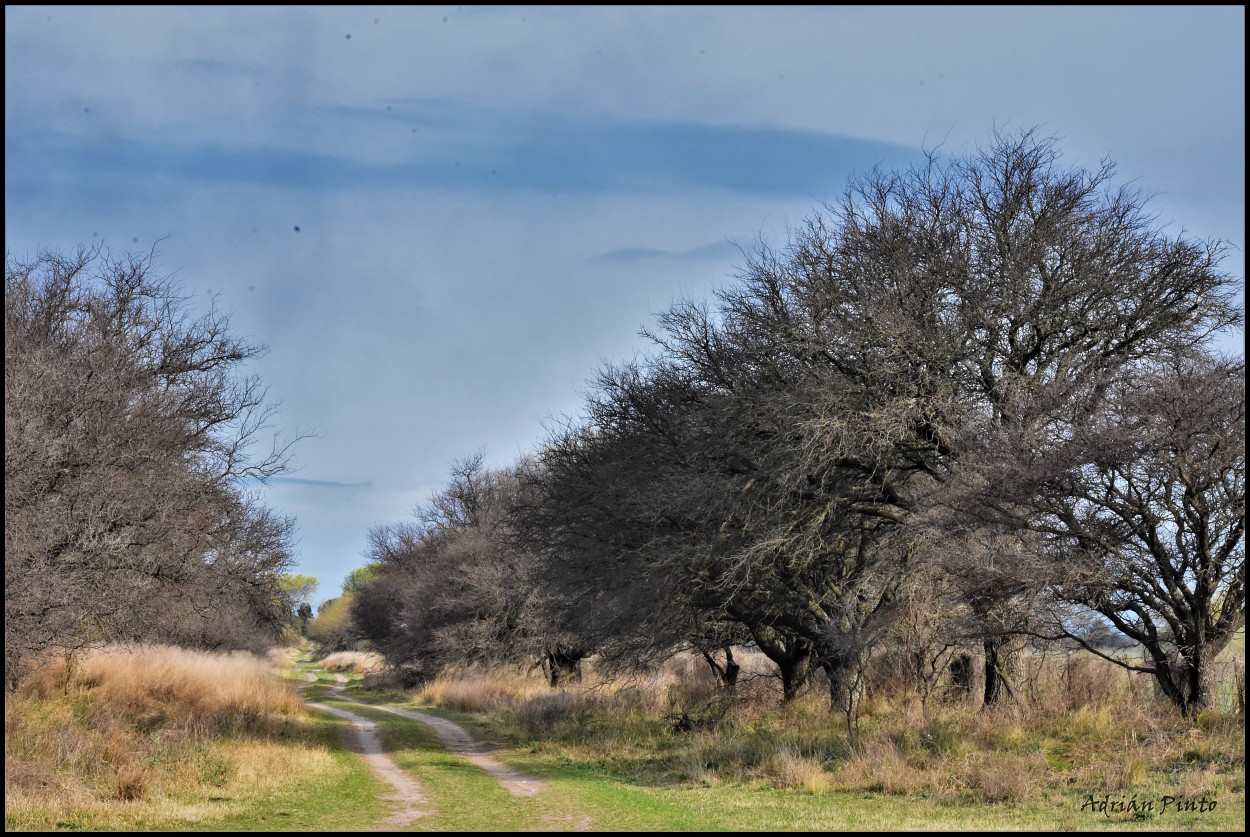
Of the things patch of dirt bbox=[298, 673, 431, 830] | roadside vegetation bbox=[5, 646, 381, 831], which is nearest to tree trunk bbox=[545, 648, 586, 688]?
patch of dirt bbox=[298, 673, 431, 830]

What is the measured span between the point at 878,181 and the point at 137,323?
18469mm

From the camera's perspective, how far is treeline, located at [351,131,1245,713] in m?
14.4

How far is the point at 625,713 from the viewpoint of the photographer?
90.1 ft

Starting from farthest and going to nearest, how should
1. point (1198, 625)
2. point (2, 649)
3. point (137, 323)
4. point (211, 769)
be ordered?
point (137, 323) → point (211, 769) → point (1198, 625) → point (2, 649)

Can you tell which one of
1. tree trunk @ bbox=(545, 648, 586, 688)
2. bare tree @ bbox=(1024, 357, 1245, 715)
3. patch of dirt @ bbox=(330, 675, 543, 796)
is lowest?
patch of dirt @ bbox=(330, 675, 543, 796)

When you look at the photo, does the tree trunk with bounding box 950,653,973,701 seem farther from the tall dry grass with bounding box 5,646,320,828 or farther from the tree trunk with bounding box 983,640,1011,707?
the tall dry grass with bounding box 5,646,320,828

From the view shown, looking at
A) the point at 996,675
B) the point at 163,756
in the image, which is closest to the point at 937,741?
the point at 996,675

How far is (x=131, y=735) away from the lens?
685 inches

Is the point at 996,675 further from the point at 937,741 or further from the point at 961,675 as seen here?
the point at 937,741

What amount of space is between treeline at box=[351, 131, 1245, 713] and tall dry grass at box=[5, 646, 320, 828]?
8373 mm

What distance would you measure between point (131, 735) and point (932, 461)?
16.2m

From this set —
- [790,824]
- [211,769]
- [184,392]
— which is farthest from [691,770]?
[184,392]

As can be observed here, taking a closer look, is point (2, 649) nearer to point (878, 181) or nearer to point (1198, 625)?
point (1198, 625)

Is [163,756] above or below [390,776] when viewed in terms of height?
above
